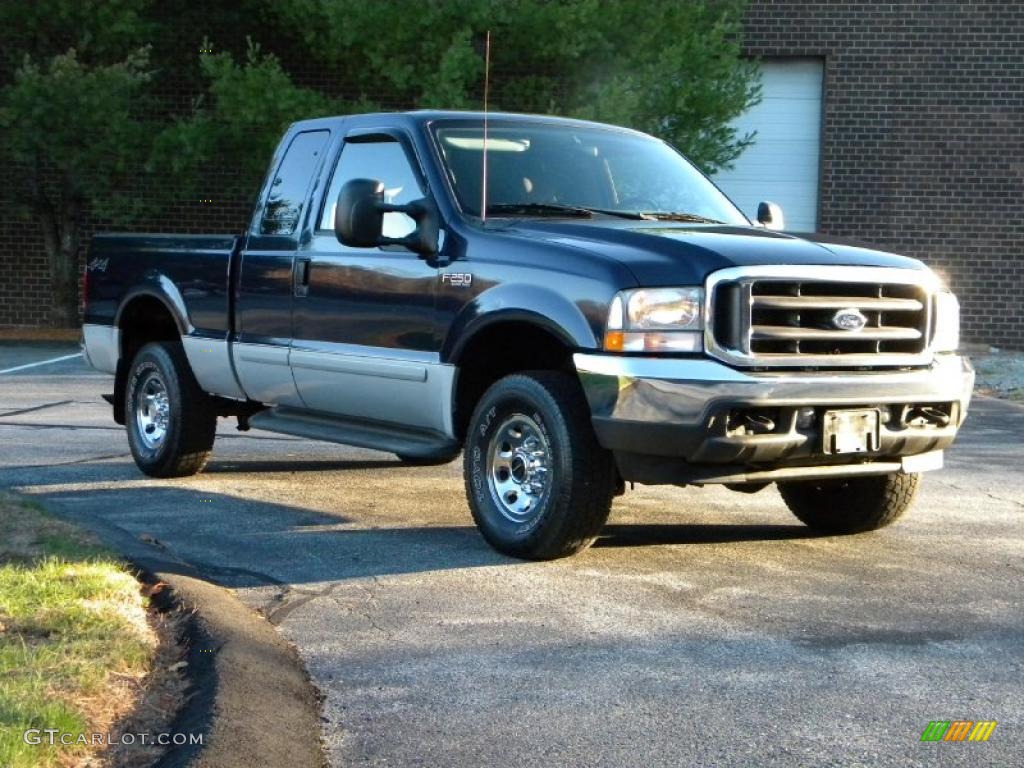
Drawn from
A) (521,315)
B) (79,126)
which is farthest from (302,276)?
(79,126)

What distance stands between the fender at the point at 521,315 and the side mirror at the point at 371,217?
18.6 inches

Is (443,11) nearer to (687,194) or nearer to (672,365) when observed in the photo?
(687,194)

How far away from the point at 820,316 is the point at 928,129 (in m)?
16.5

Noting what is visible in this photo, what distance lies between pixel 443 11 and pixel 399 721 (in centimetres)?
1599

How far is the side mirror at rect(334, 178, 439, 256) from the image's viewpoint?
746cm

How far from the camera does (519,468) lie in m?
7.12

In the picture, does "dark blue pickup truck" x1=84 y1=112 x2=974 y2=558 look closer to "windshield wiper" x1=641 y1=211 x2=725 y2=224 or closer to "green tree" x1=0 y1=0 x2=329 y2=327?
"windshield wiper" x1=641 y1=211 x2=725 y2=224

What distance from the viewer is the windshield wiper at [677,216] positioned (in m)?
7.87

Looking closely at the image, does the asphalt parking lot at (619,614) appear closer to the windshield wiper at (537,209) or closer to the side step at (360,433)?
the side step at (360,433)

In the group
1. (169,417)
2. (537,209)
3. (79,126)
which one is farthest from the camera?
(79,126)

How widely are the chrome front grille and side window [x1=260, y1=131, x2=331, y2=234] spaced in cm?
306

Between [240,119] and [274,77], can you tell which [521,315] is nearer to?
[274,77]

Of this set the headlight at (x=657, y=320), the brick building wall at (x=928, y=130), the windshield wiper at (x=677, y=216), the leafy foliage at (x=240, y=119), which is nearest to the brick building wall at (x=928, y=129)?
the brick building wall at (x=928, y=130)

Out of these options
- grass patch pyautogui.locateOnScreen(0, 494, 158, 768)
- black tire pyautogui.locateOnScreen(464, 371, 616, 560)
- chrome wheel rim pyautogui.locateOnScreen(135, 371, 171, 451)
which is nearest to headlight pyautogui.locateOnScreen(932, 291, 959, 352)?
black tire pyautogui.locateOnScreen(464, 371, 616, 560)
